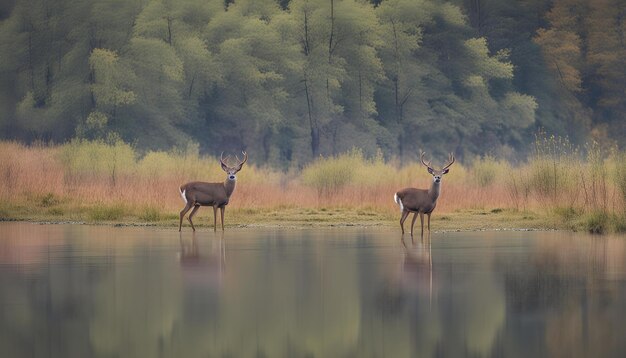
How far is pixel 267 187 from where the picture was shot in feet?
126

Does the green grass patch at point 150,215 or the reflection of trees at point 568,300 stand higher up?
the green grass patch at point 150,215

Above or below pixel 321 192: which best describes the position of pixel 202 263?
below

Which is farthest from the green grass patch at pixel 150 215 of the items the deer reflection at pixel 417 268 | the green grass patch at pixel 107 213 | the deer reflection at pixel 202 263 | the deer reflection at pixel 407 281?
the deer reflection at pixel 407 281

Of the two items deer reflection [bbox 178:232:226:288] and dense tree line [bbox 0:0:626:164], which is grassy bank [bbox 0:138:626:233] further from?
dense tree line [bbox 0:0:626:164]

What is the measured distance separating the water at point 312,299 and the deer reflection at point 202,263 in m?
0.03

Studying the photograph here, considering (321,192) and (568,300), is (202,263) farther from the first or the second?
(321,192)

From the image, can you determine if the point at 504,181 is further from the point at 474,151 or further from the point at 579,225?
the point at 474,151

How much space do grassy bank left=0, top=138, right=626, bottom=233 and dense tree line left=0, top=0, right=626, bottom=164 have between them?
52.8 ft

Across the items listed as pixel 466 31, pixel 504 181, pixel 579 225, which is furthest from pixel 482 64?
pixel 579 225

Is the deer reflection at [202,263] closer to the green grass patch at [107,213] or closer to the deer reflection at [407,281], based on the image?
the deer reflection at [407,281]

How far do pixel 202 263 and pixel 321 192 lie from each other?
18.6m

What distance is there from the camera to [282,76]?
202 ft

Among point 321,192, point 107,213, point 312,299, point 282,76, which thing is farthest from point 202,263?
point 282,76

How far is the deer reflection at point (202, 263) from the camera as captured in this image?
15.9m
